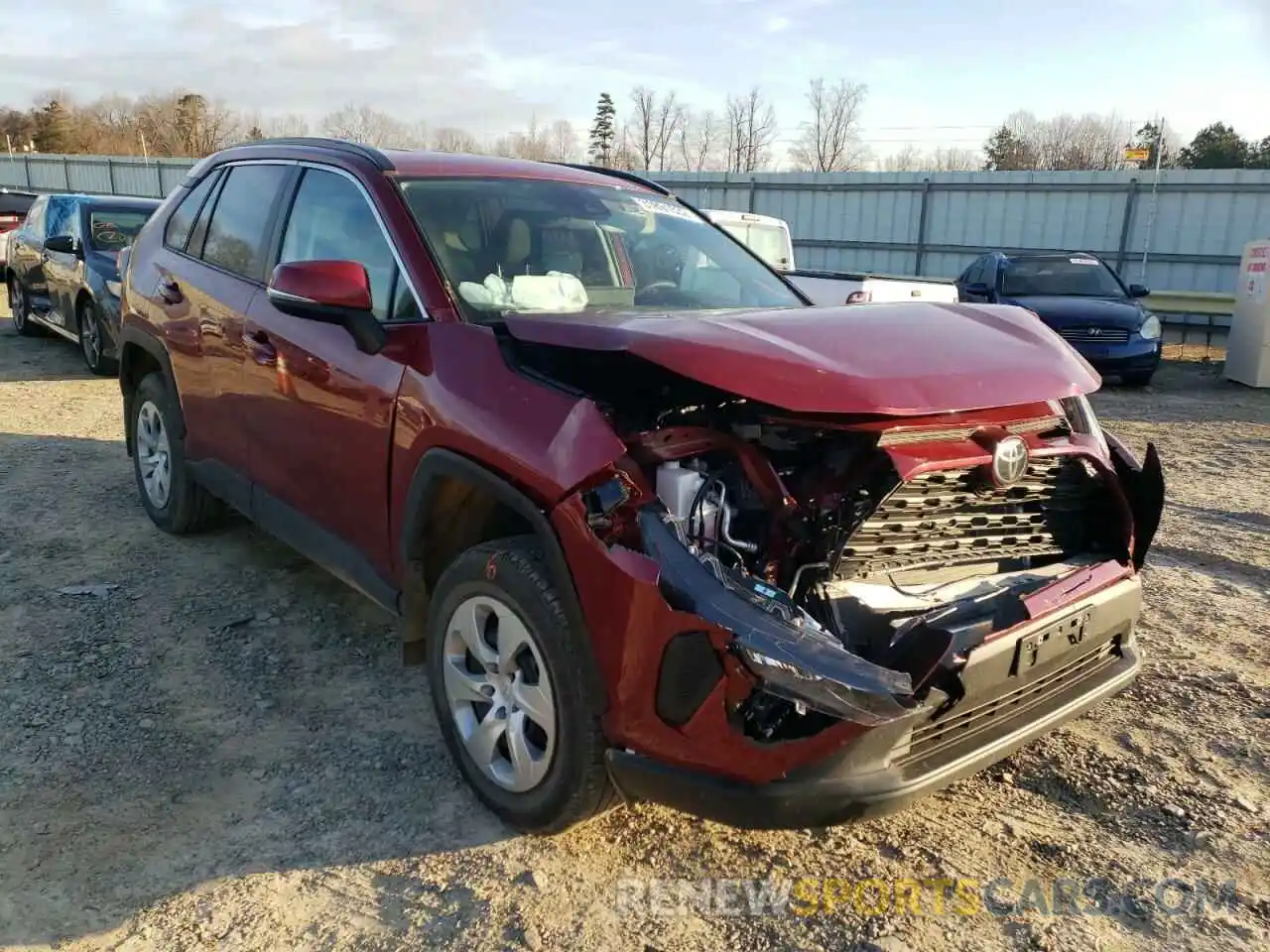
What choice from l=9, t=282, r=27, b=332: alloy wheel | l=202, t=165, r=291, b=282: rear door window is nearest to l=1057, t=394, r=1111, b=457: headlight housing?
l=202, t=165, r=291, b=282: rear door window

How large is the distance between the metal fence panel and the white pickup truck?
338 inches

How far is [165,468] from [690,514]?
11.9ft

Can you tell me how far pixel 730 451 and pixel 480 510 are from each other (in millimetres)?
811

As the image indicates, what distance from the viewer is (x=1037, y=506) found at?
285 cm

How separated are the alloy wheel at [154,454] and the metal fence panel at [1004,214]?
1644cm

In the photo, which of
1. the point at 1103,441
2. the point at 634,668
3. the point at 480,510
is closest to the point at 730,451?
the point at 634,668

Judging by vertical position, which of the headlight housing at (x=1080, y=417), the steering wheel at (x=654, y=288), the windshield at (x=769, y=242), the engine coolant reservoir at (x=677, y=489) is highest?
the windshield at (x=769, y=242)

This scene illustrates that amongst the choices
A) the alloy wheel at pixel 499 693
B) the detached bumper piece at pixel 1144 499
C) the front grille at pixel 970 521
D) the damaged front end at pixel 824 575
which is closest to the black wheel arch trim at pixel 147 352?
the alloy wheel at pixel 499 693

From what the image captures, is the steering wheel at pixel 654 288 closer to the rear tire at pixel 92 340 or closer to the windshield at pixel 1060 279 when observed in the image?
the rear tire at pixel 92 340

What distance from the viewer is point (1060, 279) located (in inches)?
487

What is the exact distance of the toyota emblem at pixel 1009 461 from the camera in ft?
8.35

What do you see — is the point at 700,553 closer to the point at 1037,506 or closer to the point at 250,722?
the point at 1037,506

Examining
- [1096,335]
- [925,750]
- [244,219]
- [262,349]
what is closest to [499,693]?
[925,750]

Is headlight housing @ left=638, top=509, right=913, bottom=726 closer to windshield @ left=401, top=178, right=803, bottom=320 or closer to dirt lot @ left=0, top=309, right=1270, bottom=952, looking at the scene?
dirt lot @ left=0, top=309, right=1270, bottom=952
